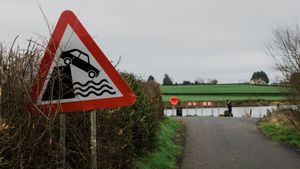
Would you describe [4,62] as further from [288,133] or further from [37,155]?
[288,133]

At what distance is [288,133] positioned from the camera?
1870cm

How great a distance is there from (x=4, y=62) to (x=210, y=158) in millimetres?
9351

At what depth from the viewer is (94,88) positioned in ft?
14.6

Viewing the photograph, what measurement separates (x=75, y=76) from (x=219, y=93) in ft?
242

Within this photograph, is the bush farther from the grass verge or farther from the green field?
the green field

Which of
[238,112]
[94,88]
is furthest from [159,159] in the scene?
[238,112]

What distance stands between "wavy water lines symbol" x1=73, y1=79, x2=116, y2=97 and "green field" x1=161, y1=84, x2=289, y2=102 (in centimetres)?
5915

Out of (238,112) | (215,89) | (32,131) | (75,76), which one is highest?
(215,89)

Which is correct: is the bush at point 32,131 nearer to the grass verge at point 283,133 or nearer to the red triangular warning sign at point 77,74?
the red triangular warning sign at point 77,74

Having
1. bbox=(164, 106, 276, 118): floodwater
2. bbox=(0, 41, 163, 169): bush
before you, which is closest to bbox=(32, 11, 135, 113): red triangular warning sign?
bbox=(0, 41, 163, 169): bush

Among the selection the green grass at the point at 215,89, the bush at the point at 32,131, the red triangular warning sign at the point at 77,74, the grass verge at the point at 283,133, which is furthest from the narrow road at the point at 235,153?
the green grass at the point at 215,89

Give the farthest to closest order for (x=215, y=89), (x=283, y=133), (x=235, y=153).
Result: (x=215, y=89) → (x=283, y=133) → (x=235, y=153)

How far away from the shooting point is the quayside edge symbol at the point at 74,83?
4.43 m

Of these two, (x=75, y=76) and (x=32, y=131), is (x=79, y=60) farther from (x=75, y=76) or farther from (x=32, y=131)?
(x=32, y=131)
